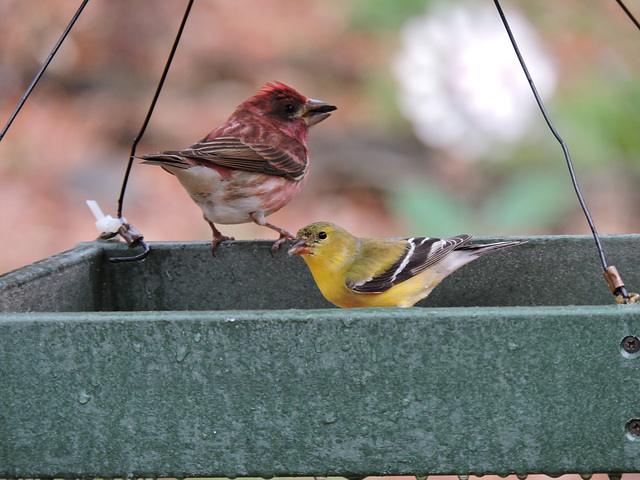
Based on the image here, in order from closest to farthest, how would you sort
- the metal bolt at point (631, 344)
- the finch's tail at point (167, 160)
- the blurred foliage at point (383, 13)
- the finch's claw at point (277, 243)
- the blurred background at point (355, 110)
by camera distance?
1. the metal bolt at point (631, 344)
2. the finch's tail at point (167, 160)
3. the finch's claw at point (277, 243)
4. the blurred background at point (355, 110)
5. the blurred foliage at point (383, 13)

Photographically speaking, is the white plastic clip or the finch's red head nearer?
the white plastic clip

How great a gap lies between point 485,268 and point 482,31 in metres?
2.54

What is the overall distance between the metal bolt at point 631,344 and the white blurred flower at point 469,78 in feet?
10.9

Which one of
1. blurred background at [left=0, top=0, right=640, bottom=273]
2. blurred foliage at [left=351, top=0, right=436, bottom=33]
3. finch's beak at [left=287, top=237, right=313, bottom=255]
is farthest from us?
blurred foliage at [left=351, top=0, right=436, bottom=33]

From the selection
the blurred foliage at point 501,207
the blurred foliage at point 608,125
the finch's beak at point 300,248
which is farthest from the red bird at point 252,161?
the blurred foliage at point 608,125

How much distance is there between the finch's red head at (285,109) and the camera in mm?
3018

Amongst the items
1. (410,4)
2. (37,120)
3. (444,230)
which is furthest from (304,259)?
(37,120)

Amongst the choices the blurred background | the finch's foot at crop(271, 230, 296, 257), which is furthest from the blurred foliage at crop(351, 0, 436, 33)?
the finch's foot at crop(271, 230, 296, 257)

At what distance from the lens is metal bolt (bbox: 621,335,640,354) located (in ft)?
5.33

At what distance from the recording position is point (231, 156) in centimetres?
273

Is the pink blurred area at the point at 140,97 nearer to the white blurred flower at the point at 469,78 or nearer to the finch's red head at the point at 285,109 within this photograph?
the white blurred flower at the point at 469,78

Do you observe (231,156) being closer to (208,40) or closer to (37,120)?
(37,120)

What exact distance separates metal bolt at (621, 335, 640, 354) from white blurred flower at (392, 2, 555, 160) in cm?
333

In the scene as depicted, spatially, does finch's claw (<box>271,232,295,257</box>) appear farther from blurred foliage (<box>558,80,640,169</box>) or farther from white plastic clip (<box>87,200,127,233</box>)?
blurred foliage (<box>558,80,640,169</box>)
